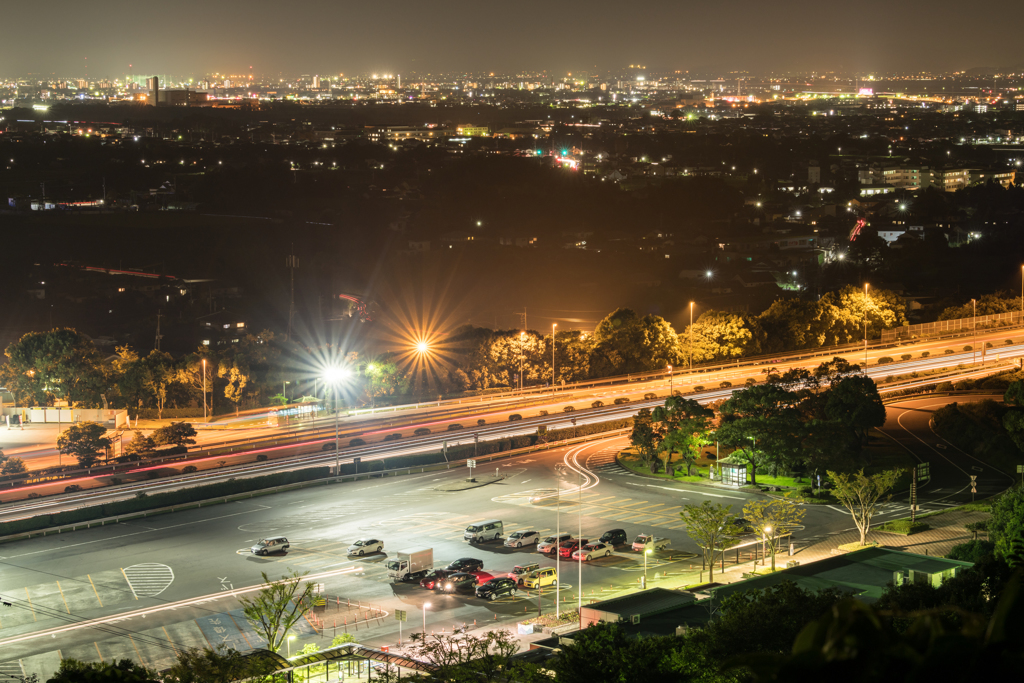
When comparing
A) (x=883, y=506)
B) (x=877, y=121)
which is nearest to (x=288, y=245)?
(x=883, y=506)

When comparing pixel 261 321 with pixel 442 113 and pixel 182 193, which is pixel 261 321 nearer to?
pixel 182 193

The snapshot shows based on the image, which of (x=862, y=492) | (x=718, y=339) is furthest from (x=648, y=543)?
(x=718, y=339)

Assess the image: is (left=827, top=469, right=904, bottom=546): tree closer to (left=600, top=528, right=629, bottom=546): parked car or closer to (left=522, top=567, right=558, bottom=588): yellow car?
(left=600, top=528, right=629, bottom=546): parked car

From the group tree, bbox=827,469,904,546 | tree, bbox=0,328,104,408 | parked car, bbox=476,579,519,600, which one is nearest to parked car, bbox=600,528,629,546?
parked car, bbox=476,579,519,600

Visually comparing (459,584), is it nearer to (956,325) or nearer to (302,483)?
(302,483)

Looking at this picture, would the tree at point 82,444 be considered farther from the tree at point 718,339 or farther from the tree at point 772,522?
the tree at point 718,339

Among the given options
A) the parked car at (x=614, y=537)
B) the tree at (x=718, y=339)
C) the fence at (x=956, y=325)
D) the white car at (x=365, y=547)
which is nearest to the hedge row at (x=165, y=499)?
the white car at (x=365, y=547)
